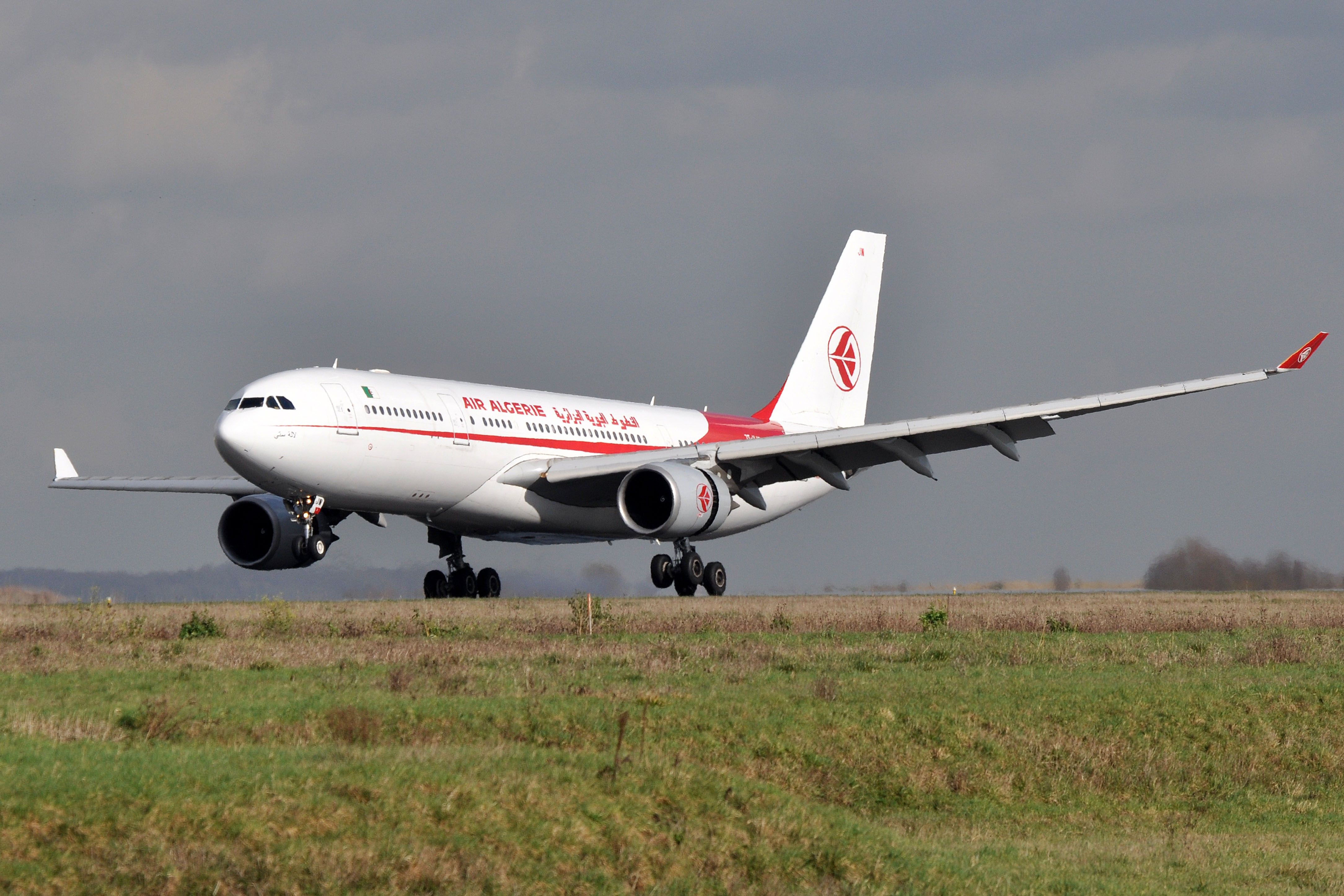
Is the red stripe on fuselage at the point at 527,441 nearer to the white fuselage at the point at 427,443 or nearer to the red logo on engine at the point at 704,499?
the white fuselage at the point at 427,443

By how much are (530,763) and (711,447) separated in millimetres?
24084

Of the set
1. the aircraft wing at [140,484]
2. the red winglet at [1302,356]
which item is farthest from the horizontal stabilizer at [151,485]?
the red winglet at [1302,356]

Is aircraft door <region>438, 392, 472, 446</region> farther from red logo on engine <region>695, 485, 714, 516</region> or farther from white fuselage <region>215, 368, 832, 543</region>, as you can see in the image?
red logo on engine <region>695, 485, 714, 516</region>

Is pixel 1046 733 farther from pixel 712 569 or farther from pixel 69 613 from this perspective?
pixel 712 569

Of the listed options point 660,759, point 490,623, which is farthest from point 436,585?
point 660,759

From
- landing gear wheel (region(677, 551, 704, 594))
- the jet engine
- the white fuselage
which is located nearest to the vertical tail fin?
the white fuselage

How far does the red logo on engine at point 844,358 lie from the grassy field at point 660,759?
23.6 metres

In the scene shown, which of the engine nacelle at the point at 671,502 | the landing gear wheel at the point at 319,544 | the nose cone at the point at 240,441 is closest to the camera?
the nose cone at the point at 240,441

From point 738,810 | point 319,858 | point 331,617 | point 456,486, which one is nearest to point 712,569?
point 456,486

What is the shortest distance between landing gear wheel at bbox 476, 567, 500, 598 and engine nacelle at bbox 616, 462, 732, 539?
604 cm

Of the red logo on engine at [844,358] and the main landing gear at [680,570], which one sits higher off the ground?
the red logo on engine at [844,358]

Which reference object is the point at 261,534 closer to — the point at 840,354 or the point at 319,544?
the point at 319,544

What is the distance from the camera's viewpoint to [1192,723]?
57.3 feet

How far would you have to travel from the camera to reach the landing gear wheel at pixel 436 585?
3809cm
